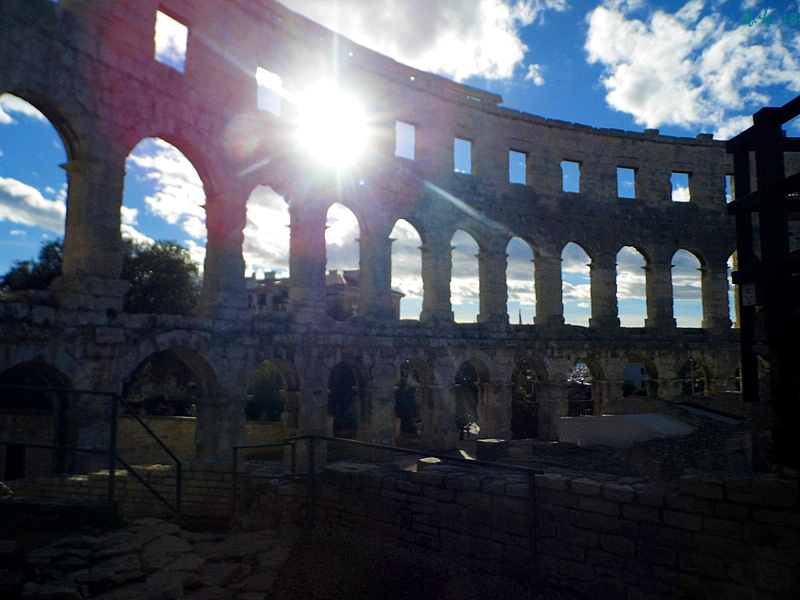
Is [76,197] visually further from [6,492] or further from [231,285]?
[6,492]

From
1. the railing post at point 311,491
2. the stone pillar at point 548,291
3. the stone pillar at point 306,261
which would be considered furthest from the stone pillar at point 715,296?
the railing post at point 311,491

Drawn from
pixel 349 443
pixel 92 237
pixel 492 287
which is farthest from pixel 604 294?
pixel 92 237

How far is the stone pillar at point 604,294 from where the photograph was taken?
18.9m

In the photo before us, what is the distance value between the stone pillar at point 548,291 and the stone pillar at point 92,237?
13.3 m

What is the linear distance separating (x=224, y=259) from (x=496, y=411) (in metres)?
9.98

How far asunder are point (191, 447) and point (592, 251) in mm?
16084

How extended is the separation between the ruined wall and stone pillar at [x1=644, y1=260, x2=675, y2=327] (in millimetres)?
61

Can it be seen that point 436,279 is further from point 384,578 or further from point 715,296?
point 384,578

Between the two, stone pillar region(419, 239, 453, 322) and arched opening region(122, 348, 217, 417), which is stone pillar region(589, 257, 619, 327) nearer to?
stone pillar region(419, 239, 453, 322)

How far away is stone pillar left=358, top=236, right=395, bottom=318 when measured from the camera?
14.9 metres

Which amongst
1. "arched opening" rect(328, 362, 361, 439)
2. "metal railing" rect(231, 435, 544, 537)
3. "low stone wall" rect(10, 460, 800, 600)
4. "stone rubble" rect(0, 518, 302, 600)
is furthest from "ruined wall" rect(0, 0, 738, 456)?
"arched opening" rect(328, 362, 361, 439)

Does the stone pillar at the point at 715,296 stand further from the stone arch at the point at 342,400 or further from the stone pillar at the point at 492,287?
the stone arch at the point at 342,400

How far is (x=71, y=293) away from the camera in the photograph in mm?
9102

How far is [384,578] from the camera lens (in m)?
5.39
